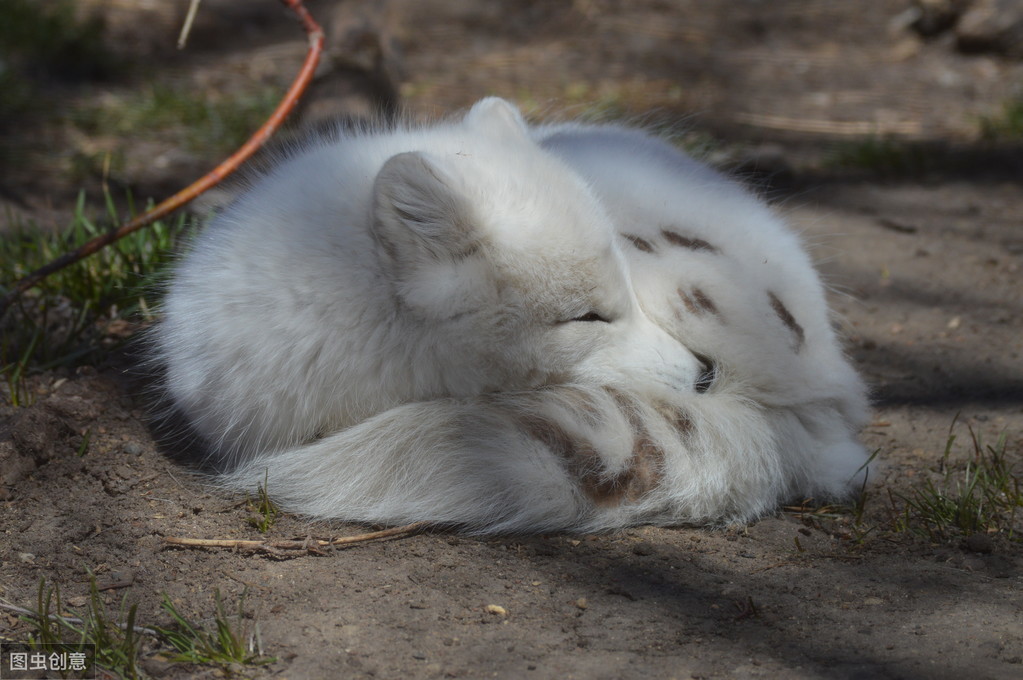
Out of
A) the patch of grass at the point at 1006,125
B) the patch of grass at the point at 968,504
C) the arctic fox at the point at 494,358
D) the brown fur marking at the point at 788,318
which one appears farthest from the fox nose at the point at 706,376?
the patch of grass at the point at 1006,125

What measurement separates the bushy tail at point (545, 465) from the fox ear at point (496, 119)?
2.46 ft

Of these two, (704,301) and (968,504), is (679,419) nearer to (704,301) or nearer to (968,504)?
(704,301)

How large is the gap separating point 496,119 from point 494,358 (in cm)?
72

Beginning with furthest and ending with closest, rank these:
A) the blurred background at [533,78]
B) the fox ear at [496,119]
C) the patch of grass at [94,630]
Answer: the blurred background at [533,78]
the fox ear at [496,119]
the patch of grass at [94,630]

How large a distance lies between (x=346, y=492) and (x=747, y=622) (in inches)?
36.2

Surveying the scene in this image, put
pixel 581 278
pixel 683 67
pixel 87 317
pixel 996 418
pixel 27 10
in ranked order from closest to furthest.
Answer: pixel 581 278 < pixel 996 418 < pixel 87 317 < pixel 27 10 < pixel 683 67

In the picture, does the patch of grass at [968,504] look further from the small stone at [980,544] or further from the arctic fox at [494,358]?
the arctic fox at [494,358]

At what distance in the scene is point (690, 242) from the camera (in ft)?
8.40

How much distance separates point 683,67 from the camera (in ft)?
21.0

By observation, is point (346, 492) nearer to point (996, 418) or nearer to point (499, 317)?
point (499, 317)

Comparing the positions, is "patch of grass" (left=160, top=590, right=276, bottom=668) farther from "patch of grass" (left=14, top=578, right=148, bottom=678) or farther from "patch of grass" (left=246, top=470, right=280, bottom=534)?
"patch of grass" (left=246, top=470, right=280, bottom=534)

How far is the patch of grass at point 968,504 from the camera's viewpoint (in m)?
2.19

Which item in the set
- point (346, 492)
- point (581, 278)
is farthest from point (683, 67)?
point (346, 492)

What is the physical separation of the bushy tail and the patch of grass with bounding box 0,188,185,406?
1146 millimetres
